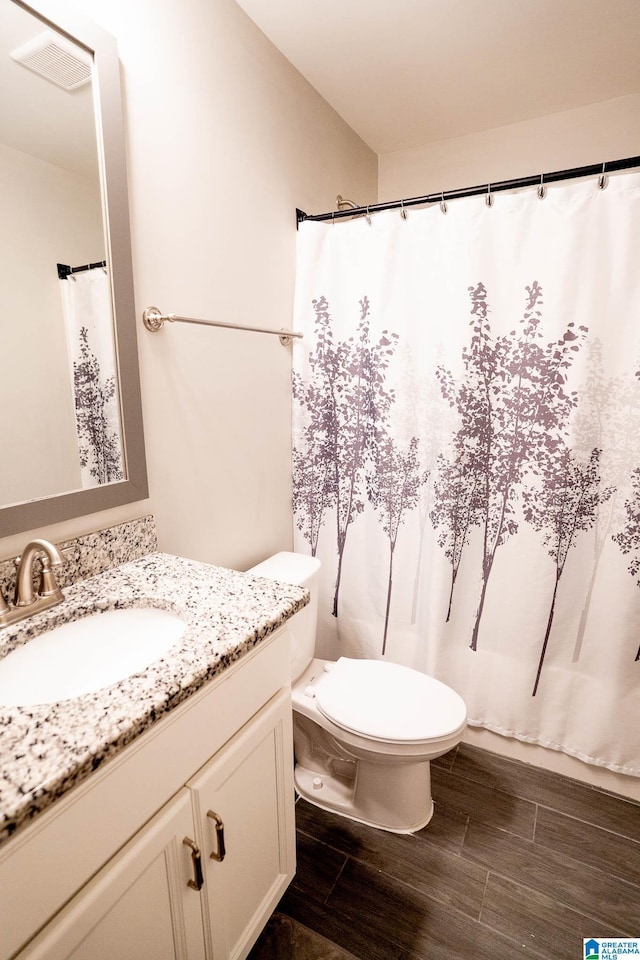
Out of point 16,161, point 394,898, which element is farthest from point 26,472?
point 394,898

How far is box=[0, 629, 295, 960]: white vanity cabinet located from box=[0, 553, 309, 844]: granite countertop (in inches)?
2.3

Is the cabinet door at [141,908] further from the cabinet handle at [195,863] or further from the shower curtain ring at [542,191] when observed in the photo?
the shower curtain ring at [542,191]

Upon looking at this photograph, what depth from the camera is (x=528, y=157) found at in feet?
6.64

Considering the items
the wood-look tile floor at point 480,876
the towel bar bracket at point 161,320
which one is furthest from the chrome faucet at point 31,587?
the wood-look tile floor at point 480,876

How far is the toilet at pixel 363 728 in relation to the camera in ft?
4.34

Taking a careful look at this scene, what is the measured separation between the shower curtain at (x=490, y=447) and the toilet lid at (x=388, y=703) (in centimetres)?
35

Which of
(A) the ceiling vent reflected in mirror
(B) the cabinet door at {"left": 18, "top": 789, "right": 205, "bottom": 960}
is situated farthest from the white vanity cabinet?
(A) the ceiling vent reflected in mirror

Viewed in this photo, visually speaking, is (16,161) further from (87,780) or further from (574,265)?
(574,265)

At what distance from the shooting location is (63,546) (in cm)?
105

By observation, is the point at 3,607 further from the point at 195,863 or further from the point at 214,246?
the point at 214,246

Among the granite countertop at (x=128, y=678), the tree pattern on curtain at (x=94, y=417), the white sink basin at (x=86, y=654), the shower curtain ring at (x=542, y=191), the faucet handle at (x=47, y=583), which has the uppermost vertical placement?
the shower curtain ring at (x=542, y=191)

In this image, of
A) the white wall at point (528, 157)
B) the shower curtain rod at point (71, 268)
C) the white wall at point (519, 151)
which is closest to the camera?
the shower curtain rod at point (71, 268)

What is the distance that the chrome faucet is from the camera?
90 cm

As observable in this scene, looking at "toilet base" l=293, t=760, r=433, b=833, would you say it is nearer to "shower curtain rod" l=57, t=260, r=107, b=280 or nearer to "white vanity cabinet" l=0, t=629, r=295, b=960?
"white vanity cabinet" l=0, t=629, r=295, b=960
